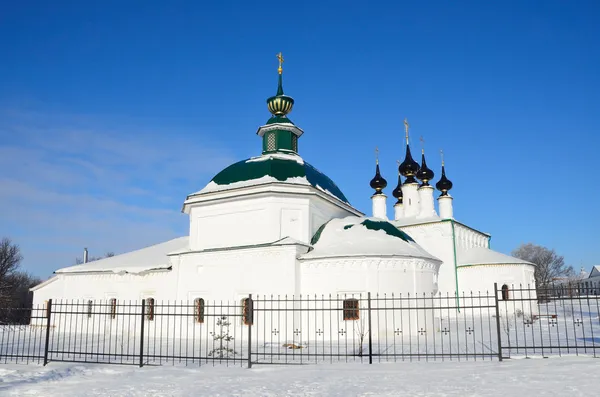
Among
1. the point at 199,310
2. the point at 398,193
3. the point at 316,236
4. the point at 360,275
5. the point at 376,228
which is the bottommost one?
the point at 199,310

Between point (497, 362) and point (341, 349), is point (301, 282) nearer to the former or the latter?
point (341, 349)

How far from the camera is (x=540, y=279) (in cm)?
6731

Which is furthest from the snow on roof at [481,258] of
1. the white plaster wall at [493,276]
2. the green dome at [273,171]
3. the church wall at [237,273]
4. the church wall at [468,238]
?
the church wall at [237,273]

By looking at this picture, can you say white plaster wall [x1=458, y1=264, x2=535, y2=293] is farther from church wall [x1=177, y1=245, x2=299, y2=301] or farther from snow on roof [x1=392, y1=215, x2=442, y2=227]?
church wall [x1=177, y1=245, x2=299, y2=301]

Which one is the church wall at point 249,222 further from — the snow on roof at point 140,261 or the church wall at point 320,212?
the snow on roof at point 140,261

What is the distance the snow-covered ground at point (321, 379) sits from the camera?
8.17m

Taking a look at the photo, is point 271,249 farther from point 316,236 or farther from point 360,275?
point 360,275

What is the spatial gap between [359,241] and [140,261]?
12.6m

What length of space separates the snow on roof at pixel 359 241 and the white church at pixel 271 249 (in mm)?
46

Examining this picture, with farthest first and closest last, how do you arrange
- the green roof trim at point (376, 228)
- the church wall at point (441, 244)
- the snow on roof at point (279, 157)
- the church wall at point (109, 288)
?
1. the church wall at point (441, 244)
2. the snow on roof at point (279, 157)
3. the church wall at point (109, 288)
4. the green roof trim at point (376, 228)

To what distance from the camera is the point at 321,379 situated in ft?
30.6

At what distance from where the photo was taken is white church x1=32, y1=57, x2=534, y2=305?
63.7 ft

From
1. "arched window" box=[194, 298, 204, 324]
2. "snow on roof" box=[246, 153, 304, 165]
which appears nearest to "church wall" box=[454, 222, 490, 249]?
"snow on roof" box=[246, 153, 304, 165]

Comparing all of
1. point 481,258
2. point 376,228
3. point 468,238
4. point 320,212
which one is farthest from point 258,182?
point 468,238
